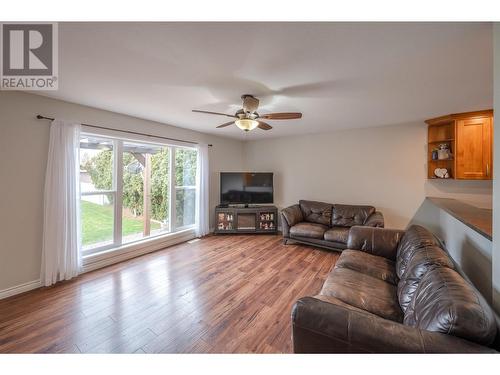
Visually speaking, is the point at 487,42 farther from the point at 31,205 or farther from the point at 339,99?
the point at 31,205

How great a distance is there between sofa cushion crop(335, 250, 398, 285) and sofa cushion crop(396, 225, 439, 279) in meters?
0.09

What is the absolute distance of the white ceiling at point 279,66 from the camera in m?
1.35

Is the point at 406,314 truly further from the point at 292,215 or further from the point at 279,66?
the point at 292,215

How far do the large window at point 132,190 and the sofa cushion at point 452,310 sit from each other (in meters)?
3.83

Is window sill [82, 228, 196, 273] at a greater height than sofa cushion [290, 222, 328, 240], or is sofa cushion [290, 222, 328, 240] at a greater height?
sofa cushion [290, 222, 328, 240]

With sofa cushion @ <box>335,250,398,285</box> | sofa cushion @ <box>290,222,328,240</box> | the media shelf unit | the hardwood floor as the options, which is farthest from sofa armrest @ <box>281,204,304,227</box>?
sofa cushion @ <box>335,250,398,285</box>

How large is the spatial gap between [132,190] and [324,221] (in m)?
3.74

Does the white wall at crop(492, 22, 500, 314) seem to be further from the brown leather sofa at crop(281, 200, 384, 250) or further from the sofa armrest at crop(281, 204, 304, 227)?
the sofa armrest at crop(281, 204, 304, 227)

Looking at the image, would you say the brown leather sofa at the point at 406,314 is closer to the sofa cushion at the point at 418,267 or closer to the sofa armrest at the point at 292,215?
the sofa cushion at the point at 418,267

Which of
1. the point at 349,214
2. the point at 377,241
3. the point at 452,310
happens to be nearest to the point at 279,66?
the point at 452,310

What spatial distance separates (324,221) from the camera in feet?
13.7

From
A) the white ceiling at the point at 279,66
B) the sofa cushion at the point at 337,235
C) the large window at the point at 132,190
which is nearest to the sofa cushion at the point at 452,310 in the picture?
the white ceiling at the point at 279,66

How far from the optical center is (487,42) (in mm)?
1455

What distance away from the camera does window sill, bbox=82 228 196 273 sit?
2965 mm
